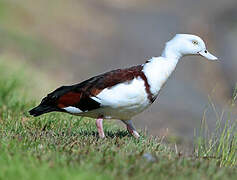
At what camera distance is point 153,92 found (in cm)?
512

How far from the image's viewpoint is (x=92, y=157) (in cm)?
407

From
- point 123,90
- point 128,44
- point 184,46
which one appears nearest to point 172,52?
point 184,46

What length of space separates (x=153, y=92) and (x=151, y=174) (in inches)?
58.5

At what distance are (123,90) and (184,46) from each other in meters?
0.82

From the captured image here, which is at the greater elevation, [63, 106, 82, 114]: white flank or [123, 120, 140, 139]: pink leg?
[63, 106, 82, 114]: white flank

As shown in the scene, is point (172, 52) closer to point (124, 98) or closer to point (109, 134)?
point (124, 98)

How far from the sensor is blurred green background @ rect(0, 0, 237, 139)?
504 inches

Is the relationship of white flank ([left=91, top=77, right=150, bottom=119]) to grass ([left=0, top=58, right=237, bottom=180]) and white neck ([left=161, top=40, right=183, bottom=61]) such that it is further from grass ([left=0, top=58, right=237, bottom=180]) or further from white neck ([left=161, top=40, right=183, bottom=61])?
white neck ([left=161, top=40, right=183, bottom=61])

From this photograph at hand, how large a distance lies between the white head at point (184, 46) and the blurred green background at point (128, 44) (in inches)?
173

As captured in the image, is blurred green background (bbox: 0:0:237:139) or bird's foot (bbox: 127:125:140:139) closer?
bird's foot (bbox: 127:125:140:139)

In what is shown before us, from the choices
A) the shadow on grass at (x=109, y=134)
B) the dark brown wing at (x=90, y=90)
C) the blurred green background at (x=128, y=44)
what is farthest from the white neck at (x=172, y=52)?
the blurred green background at (x=128, y=44)

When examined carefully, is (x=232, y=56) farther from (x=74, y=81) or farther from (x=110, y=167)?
(x=110, y=167)

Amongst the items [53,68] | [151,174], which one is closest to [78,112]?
[151,174]

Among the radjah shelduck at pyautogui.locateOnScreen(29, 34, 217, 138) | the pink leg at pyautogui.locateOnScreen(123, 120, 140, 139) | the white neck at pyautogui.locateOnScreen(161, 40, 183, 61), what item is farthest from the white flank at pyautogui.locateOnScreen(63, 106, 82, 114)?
the white neck at pyautogui.locateOnScreen(161, 40, 183, 61)
